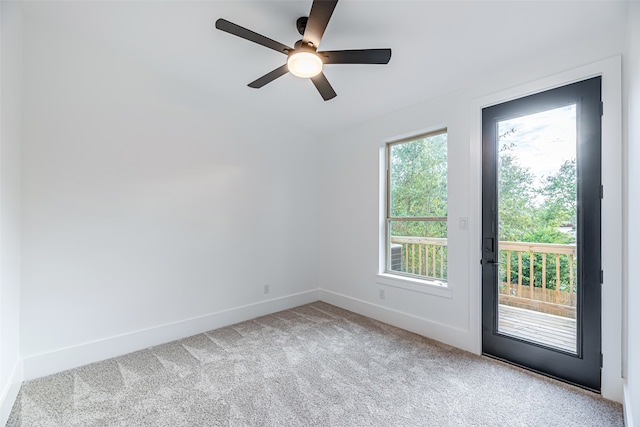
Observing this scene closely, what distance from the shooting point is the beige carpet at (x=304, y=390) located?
181cm

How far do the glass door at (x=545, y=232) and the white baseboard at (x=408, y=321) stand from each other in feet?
0.71

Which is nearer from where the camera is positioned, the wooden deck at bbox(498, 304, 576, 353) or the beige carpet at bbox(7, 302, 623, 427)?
the beige carpet at bbox(7, 302, 623, 427)

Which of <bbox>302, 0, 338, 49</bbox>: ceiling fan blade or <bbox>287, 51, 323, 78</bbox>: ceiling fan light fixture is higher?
<bbox>302, 0, 338, 49</bbox>: ceiling fan blade

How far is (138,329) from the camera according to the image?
107 inches

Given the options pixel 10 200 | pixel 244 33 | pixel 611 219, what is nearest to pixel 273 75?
pixel 244 33

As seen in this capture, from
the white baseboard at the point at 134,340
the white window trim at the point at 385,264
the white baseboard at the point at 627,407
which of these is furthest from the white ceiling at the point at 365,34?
the white baseboard at the point at 134,340

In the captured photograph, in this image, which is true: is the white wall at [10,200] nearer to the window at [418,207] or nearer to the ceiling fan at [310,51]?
the ceiling fan at [310,51]

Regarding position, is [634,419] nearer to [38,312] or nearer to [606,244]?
[606,244]

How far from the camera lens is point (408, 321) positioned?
10.6ft

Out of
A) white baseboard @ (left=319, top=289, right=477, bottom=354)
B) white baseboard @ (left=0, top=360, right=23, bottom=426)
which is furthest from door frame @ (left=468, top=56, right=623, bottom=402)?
white baseboard @ (left=0, top=360, right=23, bottom=426)

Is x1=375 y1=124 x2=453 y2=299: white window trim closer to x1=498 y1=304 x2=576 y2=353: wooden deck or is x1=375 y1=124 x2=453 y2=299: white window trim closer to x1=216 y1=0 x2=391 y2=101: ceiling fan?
x1=498 y1=304 x2=576 y2=353: wooden deck

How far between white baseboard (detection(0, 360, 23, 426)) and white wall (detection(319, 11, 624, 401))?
3147mm

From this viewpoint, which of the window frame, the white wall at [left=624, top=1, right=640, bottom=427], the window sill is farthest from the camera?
the window frame

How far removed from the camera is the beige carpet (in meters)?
1.81
